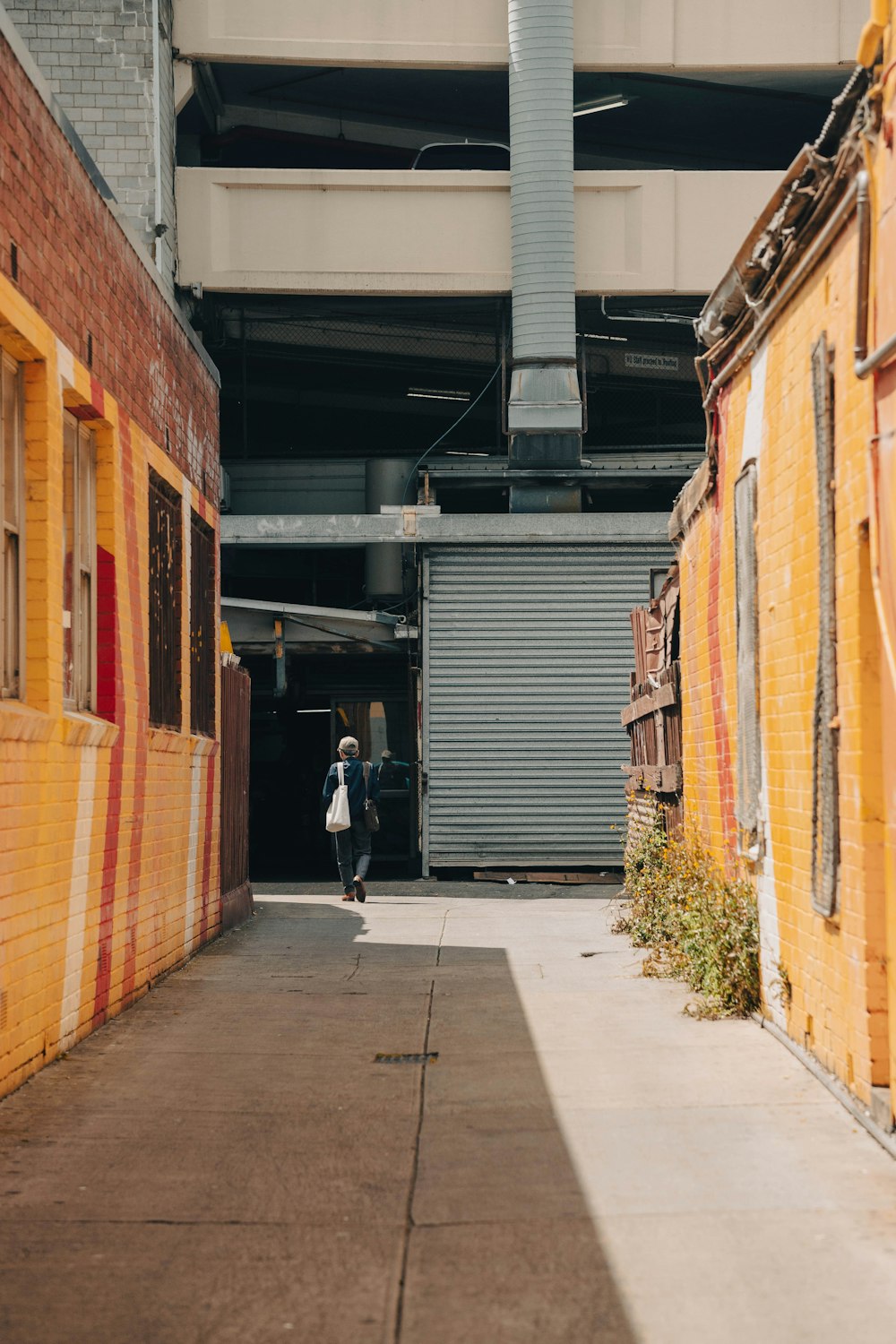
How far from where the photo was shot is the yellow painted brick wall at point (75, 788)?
6.70 m

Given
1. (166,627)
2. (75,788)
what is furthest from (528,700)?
(75,788)

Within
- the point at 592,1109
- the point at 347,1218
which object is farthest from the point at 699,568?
the point at 347,1218

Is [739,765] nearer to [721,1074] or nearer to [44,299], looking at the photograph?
[721,1074]

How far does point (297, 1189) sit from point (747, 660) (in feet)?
13.1

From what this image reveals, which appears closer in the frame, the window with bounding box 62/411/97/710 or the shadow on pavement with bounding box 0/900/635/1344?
the shadow on pavement with bounding box 0/900/635/1344

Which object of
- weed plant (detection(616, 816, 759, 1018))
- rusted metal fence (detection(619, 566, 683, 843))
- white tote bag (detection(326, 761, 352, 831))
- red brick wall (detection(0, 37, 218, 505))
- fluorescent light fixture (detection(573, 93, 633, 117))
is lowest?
weed plant (detection(616, 816, 759, 1018))

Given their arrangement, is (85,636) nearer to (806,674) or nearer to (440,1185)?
(806,674)

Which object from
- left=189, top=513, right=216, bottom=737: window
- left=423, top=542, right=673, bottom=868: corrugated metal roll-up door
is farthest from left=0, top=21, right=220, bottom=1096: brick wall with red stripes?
left=423, top=542, right=673, bottom=868: corrugated metal roll-up door

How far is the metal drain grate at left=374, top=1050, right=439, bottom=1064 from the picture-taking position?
23.8 ft

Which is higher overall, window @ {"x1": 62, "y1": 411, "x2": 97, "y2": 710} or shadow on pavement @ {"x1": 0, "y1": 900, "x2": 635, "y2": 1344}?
window @ {"x1": 62, "y1": 411, "x2": 97, "y2": 710}

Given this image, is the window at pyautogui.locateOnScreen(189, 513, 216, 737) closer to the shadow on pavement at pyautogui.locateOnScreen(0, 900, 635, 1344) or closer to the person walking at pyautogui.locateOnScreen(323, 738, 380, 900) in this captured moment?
the person walking at pyautogui.locateOnScreen(323, 738, 380, 900)

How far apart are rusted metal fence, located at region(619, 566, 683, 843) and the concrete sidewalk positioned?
9.31 ft

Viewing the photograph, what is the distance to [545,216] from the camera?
18109mm

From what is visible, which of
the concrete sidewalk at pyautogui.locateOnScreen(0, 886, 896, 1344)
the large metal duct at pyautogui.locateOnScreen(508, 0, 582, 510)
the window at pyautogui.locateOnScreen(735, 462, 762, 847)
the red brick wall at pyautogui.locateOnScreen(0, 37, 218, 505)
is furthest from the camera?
the large metal duct at pyautogui.locateOnScreen(508, 0, 582, 510)
